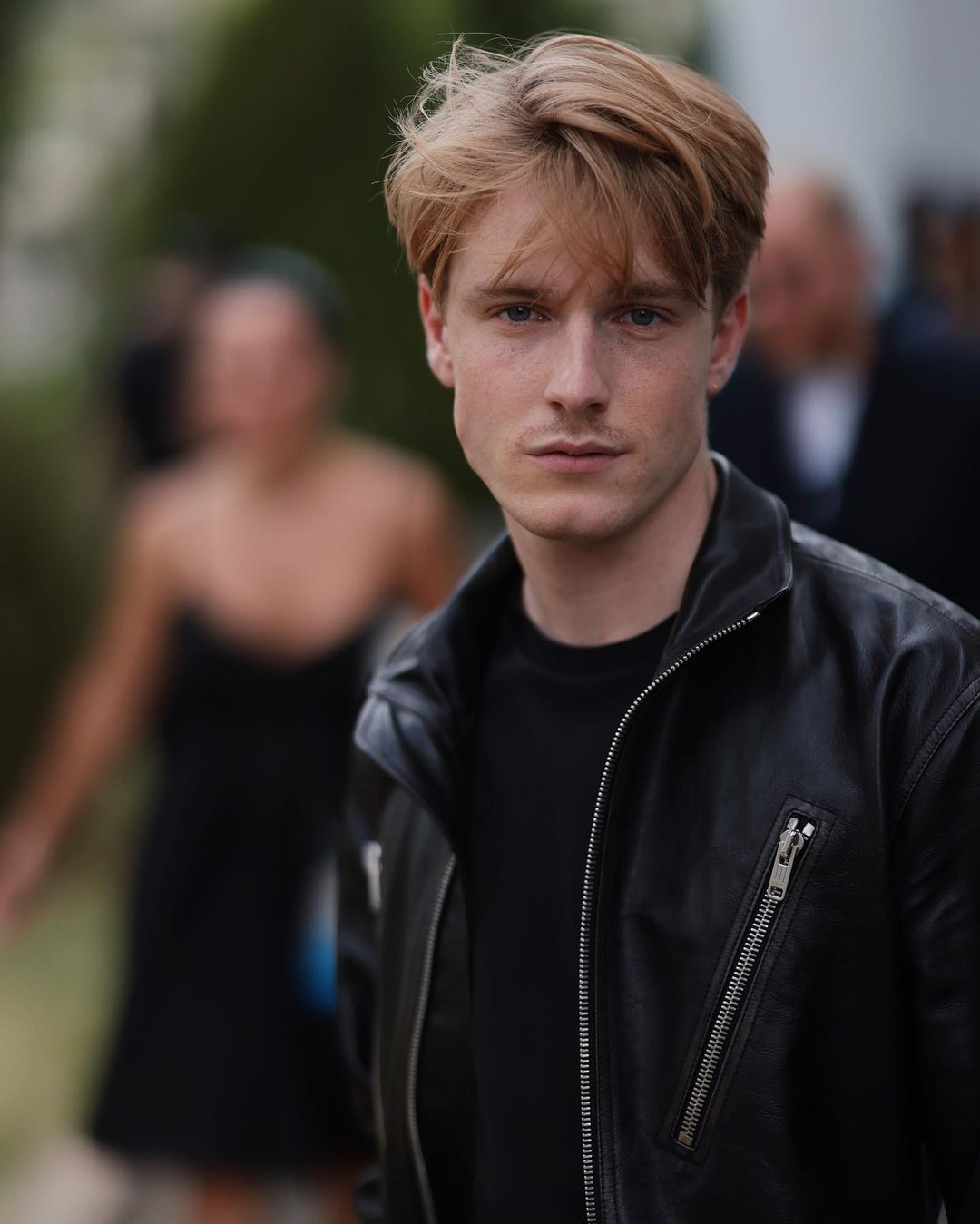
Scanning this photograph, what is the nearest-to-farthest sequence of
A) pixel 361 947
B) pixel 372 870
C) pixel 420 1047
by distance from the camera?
pixel 420 1047 < pixel 372 870 < pixel 361 947

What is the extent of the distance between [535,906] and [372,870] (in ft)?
1.41

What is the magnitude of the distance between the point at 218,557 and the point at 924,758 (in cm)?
299

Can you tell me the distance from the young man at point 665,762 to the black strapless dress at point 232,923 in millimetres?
2206

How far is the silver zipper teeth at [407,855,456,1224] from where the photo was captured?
2.06m

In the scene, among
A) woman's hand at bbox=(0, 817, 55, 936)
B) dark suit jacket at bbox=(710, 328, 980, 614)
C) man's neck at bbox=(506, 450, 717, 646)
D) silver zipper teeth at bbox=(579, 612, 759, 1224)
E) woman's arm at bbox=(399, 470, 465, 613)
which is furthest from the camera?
woman's arm at bbox=(399, 470, 465, 613)

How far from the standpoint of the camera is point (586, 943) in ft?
6.15

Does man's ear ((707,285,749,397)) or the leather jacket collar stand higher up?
man's ear ((707,285,749,397))

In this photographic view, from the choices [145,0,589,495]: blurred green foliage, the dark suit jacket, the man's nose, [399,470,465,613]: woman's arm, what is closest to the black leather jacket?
the man's nose

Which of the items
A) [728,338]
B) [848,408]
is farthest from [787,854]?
[848,408]

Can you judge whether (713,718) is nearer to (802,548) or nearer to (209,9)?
(802,548)

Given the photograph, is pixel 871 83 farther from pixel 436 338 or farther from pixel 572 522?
pixel 572 522

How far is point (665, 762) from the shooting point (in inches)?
73.6

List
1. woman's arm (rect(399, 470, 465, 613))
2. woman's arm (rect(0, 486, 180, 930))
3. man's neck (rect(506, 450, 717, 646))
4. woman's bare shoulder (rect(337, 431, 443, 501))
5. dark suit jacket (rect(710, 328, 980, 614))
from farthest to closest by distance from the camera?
1. woman's bare shoulder (rect(337, 431, 443, 501))
2. woman's arm (rect(399, 470, 465, 613))
3. woman's arm (rect(0, 486, 180, 930))
4. dark suit jacket (rect(710, 328, 980, 614))
5. man's neck (rect(506, 450, 717, 646))

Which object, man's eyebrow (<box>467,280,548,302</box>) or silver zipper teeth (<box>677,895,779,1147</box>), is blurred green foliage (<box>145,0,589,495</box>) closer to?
man's eyebrow (<box>467,280,548,302</box>)
